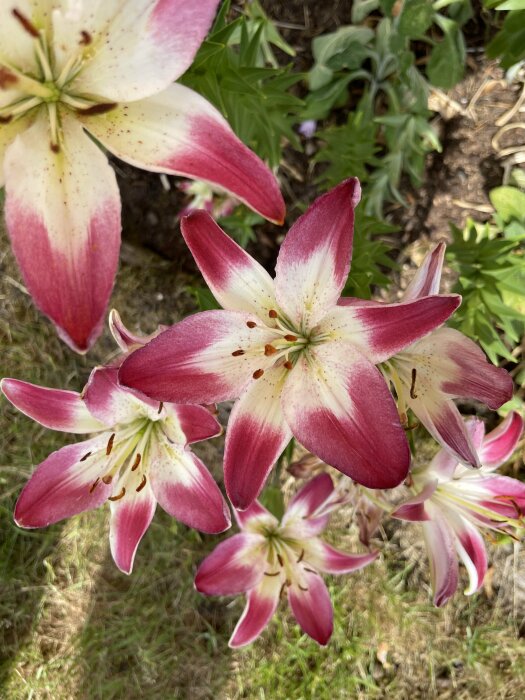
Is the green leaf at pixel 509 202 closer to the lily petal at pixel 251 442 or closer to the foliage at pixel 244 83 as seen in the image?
the foliage at pixel 244 83

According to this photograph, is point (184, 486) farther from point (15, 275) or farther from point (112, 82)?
point (15, 275)

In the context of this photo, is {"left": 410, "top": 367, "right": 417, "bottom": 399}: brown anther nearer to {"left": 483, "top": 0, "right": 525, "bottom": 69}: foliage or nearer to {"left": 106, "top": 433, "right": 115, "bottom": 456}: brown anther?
{"left": 106, "top": 433, "right": 115, "bottom": 456}: brown anther

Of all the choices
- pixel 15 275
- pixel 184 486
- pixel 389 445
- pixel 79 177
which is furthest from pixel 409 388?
pixel 15 275

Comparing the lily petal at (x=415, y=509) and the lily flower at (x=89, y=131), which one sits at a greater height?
the lily flower at (x=89, y=131)

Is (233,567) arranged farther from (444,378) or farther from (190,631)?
(190,631)

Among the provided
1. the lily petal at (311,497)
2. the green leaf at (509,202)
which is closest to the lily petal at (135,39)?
the lily petal at (311,497)

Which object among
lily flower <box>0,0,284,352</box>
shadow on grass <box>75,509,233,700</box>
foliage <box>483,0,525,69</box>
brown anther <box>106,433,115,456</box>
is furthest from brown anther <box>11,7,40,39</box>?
shadow on grass <box>75,509,233,700</box>
